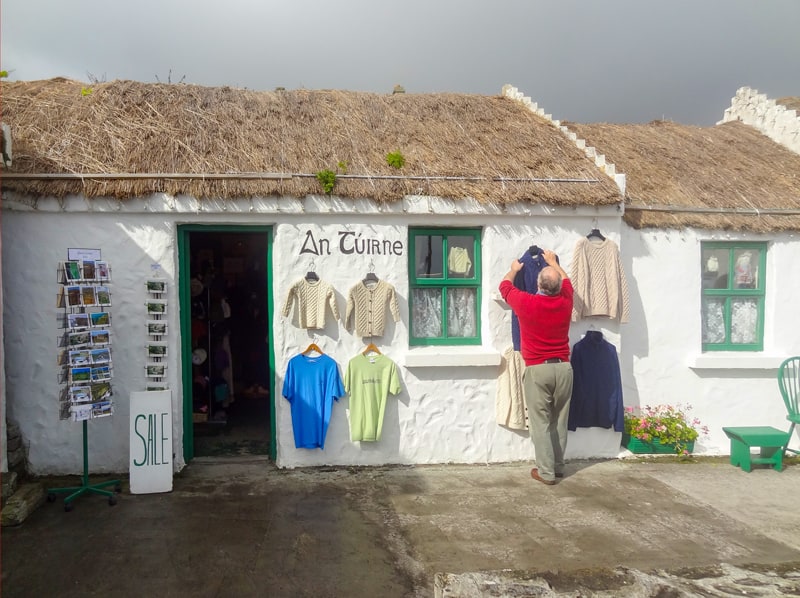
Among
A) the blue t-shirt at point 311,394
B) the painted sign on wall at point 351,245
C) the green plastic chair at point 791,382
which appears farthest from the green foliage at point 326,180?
the green plastic chair at point 791,382

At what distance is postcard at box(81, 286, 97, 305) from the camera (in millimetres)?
5406

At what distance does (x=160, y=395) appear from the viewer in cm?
580

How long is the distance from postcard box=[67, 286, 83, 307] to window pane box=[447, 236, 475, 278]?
3.92m

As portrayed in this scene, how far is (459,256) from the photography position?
6859mm

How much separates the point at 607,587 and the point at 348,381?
3729 mm

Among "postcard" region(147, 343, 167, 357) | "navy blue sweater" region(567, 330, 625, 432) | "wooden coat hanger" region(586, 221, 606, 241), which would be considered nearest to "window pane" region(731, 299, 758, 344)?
"navy blue sweater" region(567, 330, 625, 432)

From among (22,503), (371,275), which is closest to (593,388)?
(371,275)

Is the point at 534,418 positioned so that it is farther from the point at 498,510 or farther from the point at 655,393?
the point at 655,393

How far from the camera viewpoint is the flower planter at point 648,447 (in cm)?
698

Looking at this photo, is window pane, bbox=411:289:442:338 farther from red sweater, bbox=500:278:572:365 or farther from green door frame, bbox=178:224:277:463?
green door frame, bbox=178:224:277:463

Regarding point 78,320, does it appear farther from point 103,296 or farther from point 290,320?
point 290,320

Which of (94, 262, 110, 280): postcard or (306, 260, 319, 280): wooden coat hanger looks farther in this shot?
(306, 260, 319, 280): wooden coat hanger

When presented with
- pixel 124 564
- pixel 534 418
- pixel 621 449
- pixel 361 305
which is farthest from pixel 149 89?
pixel 621 449

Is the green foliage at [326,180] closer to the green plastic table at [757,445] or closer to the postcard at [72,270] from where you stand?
the postcard at [72,270]
